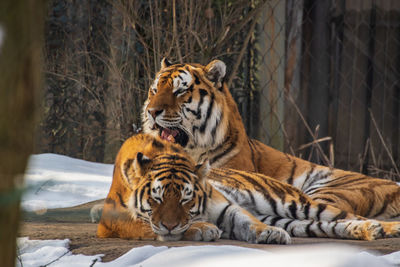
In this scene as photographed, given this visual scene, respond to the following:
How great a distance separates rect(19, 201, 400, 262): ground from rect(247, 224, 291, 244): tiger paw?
0.07 meters

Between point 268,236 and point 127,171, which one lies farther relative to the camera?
point 127,171

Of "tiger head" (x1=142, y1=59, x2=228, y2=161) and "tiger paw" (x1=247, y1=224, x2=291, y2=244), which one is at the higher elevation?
"tiger head" (x1=142, y1=59, x2=228, y2=161)

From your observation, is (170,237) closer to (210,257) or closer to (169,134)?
(210,257)

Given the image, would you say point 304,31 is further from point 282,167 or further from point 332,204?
point 332,204

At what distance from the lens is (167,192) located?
2711 mm

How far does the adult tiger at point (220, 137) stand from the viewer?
3.70 m

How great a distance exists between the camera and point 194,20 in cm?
499

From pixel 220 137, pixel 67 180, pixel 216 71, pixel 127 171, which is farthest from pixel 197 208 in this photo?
pixel 67 180

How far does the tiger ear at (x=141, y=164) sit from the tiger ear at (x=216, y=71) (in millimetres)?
1169

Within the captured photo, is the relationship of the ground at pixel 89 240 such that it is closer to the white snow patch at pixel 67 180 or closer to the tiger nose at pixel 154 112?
the white snow patch at pixel 67 180

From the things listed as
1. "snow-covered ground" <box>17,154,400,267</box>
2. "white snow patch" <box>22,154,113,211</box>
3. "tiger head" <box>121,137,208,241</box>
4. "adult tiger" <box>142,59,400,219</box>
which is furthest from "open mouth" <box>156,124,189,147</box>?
"snow-covered ground" <box>17,154,400,267</box>

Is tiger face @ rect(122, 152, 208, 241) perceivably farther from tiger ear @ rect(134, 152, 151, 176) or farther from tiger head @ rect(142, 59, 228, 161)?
tiger head @ rect(142, 59, 228, 161)

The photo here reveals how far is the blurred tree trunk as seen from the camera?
100 centimetres

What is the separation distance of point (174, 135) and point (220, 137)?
356mm
